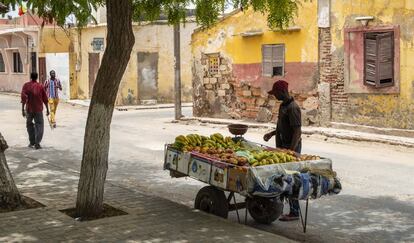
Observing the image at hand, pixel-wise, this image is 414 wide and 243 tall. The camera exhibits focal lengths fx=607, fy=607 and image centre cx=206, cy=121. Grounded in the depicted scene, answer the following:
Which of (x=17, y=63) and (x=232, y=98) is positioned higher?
(x=17, y=63)

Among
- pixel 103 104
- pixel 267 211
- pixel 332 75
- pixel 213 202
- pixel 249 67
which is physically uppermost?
pixel 249 67

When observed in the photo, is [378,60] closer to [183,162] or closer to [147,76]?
[183,162]

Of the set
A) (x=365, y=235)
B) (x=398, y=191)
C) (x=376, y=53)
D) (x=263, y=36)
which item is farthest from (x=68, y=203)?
(x=263, y=36)

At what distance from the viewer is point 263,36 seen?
19.2m

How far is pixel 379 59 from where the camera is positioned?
627 inches

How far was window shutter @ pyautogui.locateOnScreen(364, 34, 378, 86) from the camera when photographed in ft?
52.6

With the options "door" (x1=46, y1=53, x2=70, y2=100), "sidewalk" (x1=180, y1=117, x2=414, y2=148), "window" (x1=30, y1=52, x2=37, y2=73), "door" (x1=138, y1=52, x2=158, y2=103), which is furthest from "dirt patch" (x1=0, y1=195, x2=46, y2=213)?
"window" (x1=30, y1=52, x2=37, y2=73)

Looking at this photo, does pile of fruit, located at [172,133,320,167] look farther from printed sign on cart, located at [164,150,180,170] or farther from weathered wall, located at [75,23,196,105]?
weathered wall, located at [75,23,196,105]

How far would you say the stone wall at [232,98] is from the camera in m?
18.0

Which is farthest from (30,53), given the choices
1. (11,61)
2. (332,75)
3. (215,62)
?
(332,75)

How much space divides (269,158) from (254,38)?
13219mm

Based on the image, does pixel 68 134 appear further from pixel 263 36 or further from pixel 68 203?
pixel 68 203

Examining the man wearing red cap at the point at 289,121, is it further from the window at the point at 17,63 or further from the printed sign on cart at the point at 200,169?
the window at the point at 17,63

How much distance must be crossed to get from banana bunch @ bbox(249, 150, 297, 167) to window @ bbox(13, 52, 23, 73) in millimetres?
33245
